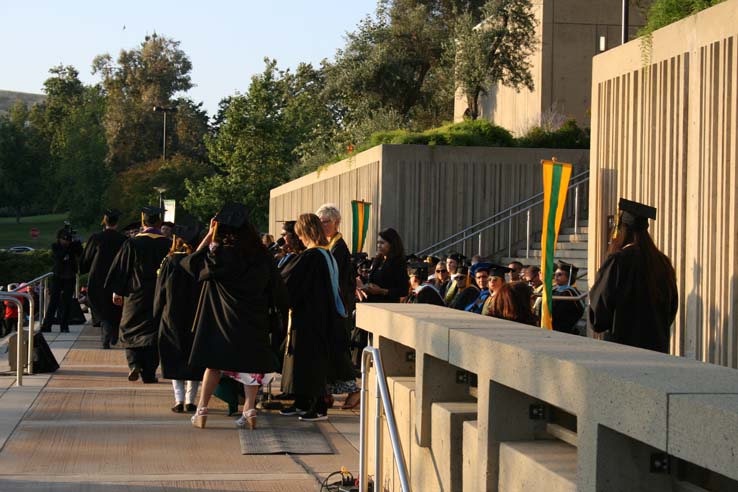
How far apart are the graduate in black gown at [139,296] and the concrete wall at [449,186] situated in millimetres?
10291

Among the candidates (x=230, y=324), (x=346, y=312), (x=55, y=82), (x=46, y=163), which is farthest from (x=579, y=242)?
(x=55, y=82)

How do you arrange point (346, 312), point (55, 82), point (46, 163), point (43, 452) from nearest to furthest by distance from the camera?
point (43, 452)
point (346, 312)
point (46, 163)
point (55, 82)

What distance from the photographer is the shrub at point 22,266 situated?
65.6 metres

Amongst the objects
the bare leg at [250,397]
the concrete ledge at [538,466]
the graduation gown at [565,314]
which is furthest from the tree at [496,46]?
the concrete ledge at [538,466]

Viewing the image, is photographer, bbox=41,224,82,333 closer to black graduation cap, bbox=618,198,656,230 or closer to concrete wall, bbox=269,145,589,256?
concrete wall, bbox=269,145,589,256

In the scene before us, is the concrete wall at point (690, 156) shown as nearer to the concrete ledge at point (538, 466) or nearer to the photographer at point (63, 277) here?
the concrete ledge at point (538, 466)

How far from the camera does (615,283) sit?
713 cm

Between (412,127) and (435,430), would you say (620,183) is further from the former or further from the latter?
(412,127)

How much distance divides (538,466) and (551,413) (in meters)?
0.55

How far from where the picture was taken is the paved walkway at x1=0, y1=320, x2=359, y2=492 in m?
6.97

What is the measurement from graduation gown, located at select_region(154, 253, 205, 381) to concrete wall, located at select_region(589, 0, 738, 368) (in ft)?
14.2

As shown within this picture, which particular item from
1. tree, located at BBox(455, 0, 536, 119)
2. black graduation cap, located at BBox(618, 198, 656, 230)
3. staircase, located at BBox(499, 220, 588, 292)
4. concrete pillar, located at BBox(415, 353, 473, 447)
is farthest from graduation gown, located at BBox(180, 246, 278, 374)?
tree, located at BBox(455, 0, 536, 119)

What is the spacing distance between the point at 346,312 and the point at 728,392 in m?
7.02

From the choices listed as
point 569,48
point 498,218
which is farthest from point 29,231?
point 498,218
